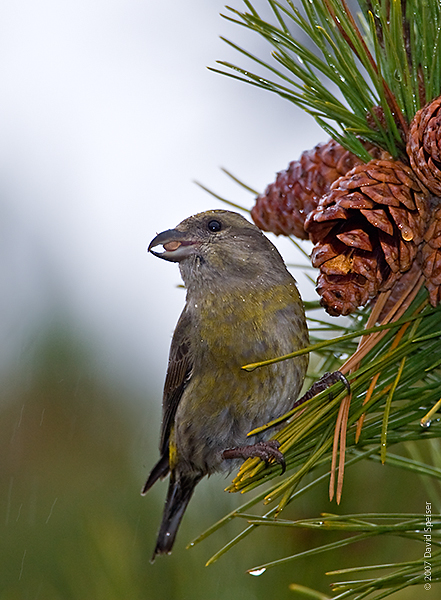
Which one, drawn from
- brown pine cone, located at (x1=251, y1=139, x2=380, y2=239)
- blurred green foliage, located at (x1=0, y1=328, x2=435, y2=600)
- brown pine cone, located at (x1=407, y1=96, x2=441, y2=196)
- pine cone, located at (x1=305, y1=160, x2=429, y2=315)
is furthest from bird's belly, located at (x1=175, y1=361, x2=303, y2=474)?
brown pine cone, located at (x1=407, y1=96, x2=441, y2=196)

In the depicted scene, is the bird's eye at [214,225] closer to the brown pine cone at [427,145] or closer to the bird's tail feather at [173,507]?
the bird's tail feather at [173,507]

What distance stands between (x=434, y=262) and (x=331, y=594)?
1.24 meters

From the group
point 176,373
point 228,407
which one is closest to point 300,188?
point 228,407

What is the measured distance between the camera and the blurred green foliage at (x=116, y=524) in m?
1.97

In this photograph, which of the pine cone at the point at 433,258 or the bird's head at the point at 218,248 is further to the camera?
the bird's head at the point at 218,248

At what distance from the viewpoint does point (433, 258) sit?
1.42 m

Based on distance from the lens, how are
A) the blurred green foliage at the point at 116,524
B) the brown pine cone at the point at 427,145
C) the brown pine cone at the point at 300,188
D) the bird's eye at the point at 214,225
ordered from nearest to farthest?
the brown pine cone at the point at 427,145
the brown pine cone at the point at 300,188
the blurred green foliage at the point at 116,524
the bird's eye at the point at 214,225

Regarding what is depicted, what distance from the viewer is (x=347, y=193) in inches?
55.4

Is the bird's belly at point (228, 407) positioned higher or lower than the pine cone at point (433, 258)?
lower

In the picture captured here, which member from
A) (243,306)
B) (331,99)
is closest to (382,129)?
(331,99)

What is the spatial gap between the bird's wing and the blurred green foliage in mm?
146

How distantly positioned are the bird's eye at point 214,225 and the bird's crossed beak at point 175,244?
0.31 ft

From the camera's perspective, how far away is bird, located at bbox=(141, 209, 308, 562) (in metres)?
2.18

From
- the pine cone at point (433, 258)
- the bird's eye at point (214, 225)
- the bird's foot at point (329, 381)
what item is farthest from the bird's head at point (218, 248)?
the pine cone at point (433, 258)
